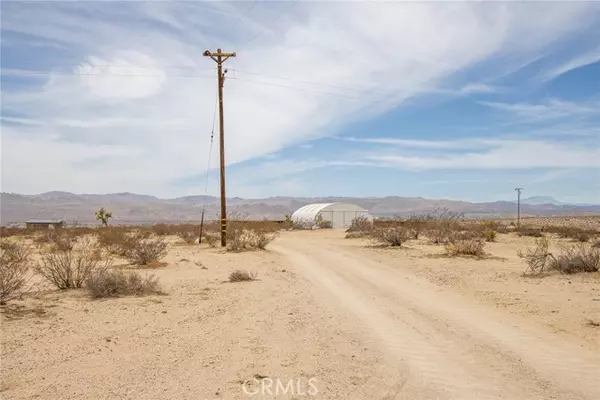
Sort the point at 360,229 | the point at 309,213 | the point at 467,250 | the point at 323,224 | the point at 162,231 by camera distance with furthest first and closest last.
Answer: the point at 309,213, the point at 323,224, the point at 162,231, the point at 360,229, the point at 467,250

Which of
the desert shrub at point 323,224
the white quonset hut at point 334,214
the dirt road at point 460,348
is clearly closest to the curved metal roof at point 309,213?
the white quonset hut at point 334,214

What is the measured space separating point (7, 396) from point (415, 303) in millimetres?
7586

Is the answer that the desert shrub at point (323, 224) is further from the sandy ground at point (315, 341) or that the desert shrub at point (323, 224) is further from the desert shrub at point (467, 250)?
the sandy ground at point (315, 341)

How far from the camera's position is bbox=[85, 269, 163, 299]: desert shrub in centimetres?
1115

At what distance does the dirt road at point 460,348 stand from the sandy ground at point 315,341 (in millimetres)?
24

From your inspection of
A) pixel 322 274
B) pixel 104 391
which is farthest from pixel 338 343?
pixel 322 274

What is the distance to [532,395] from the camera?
5434 millimetres

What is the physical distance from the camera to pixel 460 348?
7.20m

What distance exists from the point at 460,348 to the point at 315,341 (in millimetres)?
2110

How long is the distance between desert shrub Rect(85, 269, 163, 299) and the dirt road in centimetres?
396

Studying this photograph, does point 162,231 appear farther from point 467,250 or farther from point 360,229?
point 467,250

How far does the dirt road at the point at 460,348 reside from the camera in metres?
5.64

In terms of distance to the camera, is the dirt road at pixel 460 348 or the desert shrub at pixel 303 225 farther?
the desert shrub at pixel 303 225

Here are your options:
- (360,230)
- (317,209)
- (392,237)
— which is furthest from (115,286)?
(317,209)
